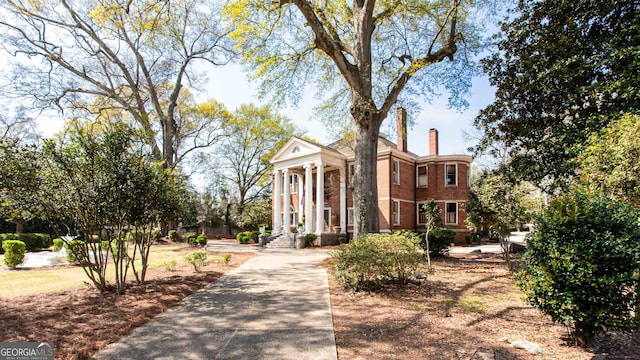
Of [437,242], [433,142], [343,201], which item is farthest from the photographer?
[433,142]

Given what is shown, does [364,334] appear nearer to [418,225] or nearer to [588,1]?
[588,1]

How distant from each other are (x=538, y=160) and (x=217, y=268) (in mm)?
11695

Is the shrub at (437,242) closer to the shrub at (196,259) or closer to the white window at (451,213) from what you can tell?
the shrub at (196,259)

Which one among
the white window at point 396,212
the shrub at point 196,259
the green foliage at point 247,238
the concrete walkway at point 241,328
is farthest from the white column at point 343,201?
the concrete walkway at point 241,328

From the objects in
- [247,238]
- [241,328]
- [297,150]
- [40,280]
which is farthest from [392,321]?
[247,238]

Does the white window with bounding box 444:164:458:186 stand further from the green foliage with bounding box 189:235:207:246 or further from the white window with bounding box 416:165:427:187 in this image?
the green foliage with bounding box 189:235:207:246

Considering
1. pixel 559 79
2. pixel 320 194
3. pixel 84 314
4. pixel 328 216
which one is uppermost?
pixel 559 79

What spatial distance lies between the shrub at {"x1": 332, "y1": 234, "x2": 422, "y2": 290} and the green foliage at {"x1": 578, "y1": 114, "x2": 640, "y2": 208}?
3.74 m

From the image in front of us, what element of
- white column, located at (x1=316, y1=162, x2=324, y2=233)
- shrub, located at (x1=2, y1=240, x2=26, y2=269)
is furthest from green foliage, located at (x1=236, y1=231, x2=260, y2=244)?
shrub, located at (x1=2, y1=240, x2=26, y2=269)

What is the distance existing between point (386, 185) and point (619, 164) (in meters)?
16.4

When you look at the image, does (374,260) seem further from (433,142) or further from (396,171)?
(433,142)

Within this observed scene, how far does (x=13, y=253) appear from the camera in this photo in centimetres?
1176

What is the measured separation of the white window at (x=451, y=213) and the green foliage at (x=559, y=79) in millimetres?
12467

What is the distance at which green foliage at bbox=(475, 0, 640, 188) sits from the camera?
352 inches
